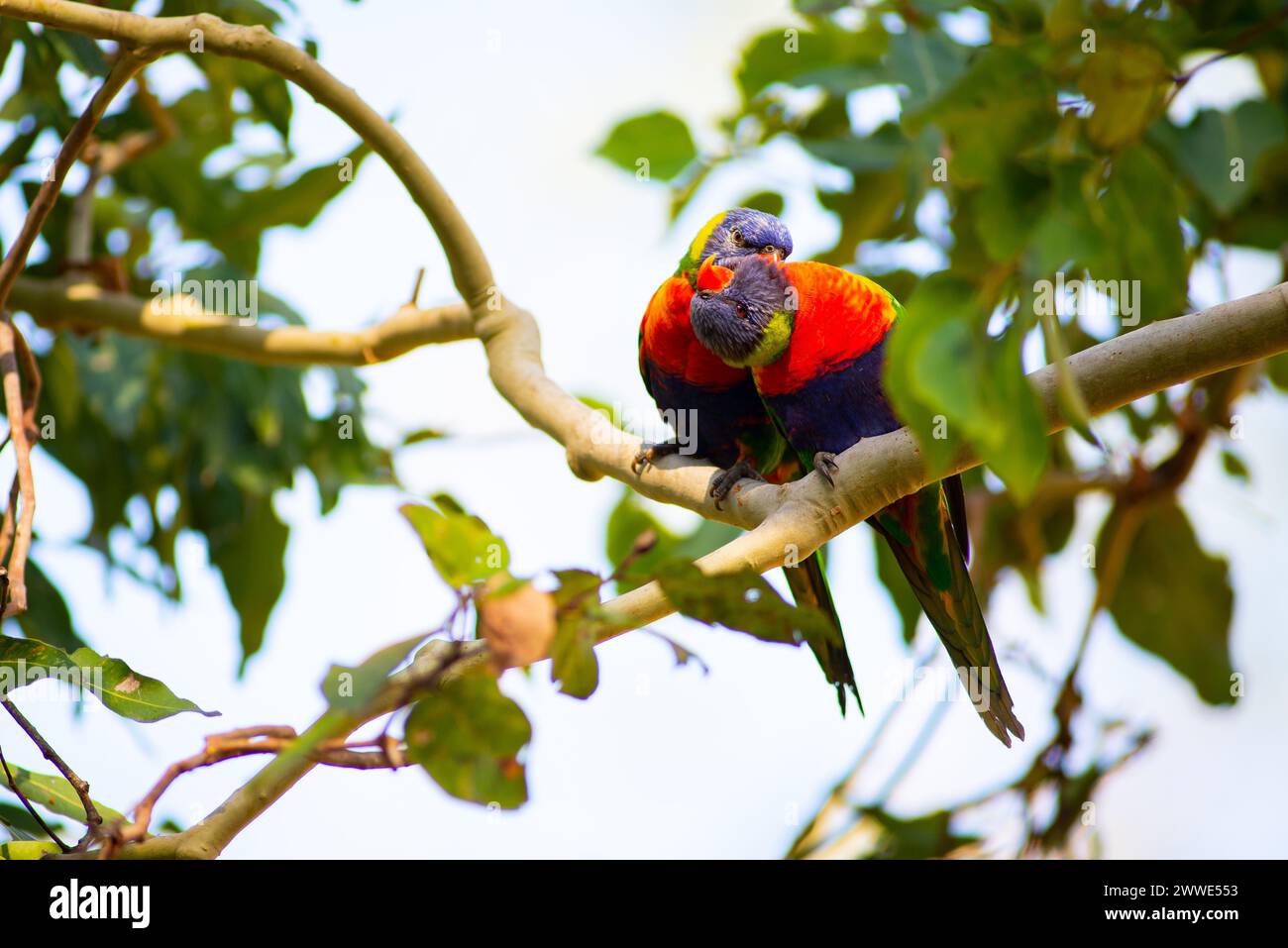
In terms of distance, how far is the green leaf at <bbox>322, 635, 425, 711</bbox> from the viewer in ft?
2.66

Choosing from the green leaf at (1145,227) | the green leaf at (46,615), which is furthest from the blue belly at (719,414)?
the green leaf at (46,615)

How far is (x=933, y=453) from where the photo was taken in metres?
0.88

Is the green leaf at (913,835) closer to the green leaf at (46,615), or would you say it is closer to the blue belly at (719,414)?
the blue belly at (719,414)

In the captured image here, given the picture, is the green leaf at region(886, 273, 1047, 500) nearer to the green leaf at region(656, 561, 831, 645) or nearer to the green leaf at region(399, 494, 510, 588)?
the green leaf at region(656, 561, 831, 645)

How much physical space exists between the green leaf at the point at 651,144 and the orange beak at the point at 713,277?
14.3 inches

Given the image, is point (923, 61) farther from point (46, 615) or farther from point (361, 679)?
point (46, 615)

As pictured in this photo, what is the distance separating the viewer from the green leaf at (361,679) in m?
0.81

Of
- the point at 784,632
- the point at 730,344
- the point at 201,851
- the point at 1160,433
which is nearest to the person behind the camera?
the point at 784,632

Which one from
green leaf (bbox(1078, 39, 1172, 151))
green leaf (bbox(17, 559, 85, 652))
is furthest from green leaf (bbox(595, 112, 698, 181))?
green leaf (bbox(17, 559, 85, 652))

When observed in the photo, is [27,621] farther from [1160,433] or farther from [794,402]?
[1160,433]

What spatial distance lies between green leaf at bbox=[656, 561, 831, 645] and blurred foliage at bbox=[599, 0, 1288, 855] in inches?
7.4

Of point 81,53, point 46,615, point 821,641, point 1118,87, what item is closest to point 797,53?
point 1118,87

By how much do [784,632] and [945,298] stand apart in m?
0.31
